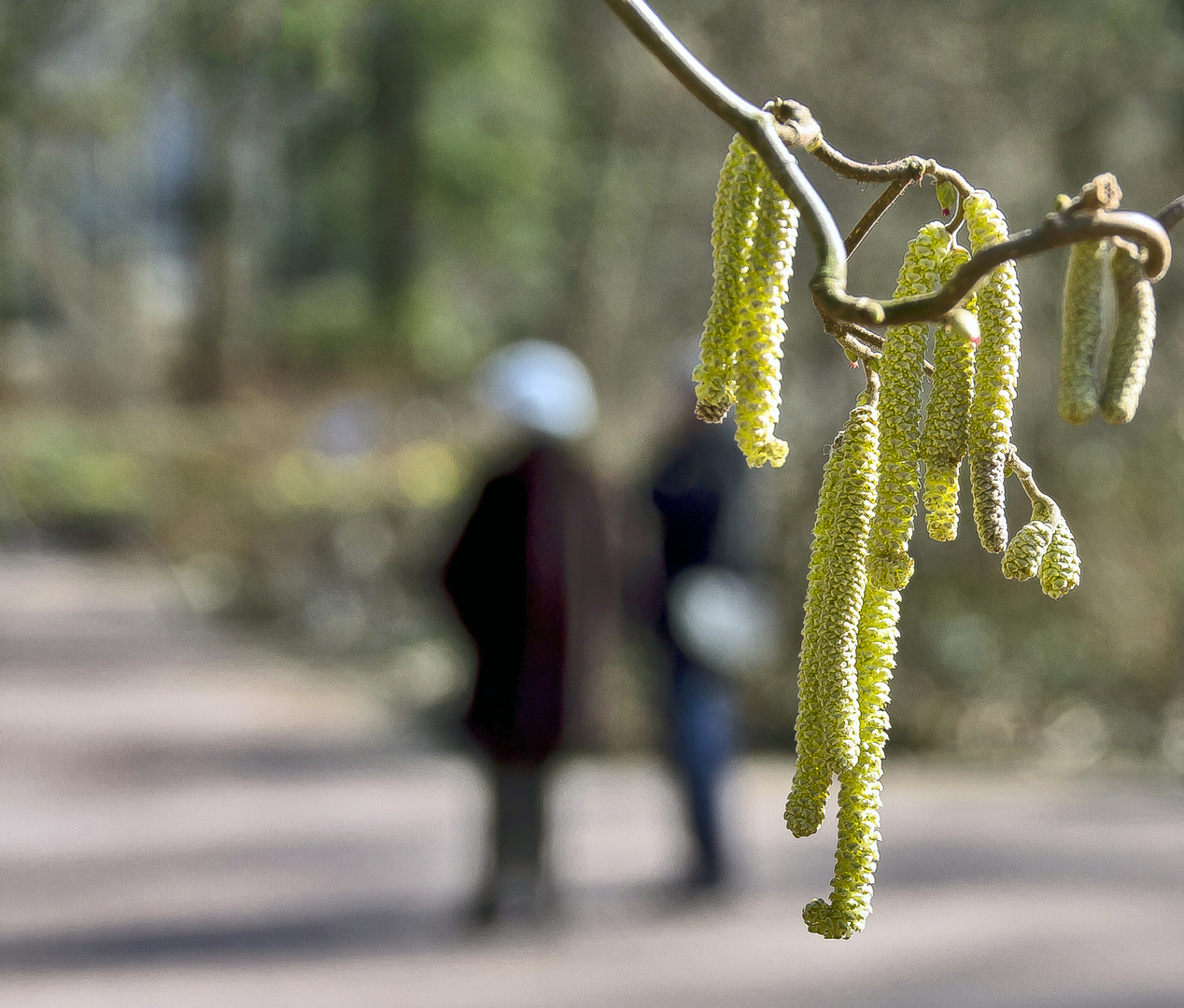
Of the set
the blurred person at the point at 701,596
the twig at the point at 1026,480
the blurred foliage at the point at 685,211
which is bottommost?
the twig at the point at 1026,480

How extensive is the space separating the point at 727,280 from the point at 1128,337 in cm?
A: 28

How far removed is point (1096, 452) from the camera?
1012 cm

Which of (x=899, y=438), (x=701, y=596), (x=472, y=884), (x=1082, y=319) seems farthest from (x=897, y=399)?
(x=472, y=884)

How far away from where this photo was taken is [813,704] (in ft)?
4.33

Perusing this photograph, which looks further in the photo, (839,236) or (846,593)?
(846,593)

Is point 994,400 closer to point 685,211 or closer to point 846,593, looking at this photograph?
point 846,593

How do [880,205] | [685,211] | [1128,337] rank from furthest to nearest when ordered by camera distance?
[685,211]
[880,205]
[1128,337]

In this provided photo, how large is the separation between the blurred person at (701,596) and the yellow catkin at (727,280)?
5.43 m

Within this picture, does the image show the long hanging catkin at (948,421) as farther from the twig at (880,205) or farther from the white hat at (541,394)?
the white hat at (541,394)

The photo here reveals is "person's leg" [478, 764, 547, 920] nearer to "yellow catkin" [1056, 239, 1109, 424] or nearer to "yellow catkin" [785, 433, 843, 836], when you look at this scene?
"yellow catkin" [785, 433, 843, 836]

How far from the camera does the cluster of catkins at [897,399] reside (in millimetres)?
1153

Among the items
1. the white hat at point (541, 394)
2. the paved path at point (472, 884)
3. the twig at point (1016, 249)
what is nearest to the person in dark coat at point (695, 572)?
the white hat at point (541, 394)

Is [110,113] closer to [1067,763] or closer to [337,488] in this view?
[337,488]

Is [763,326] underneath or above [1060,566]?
Result: above
